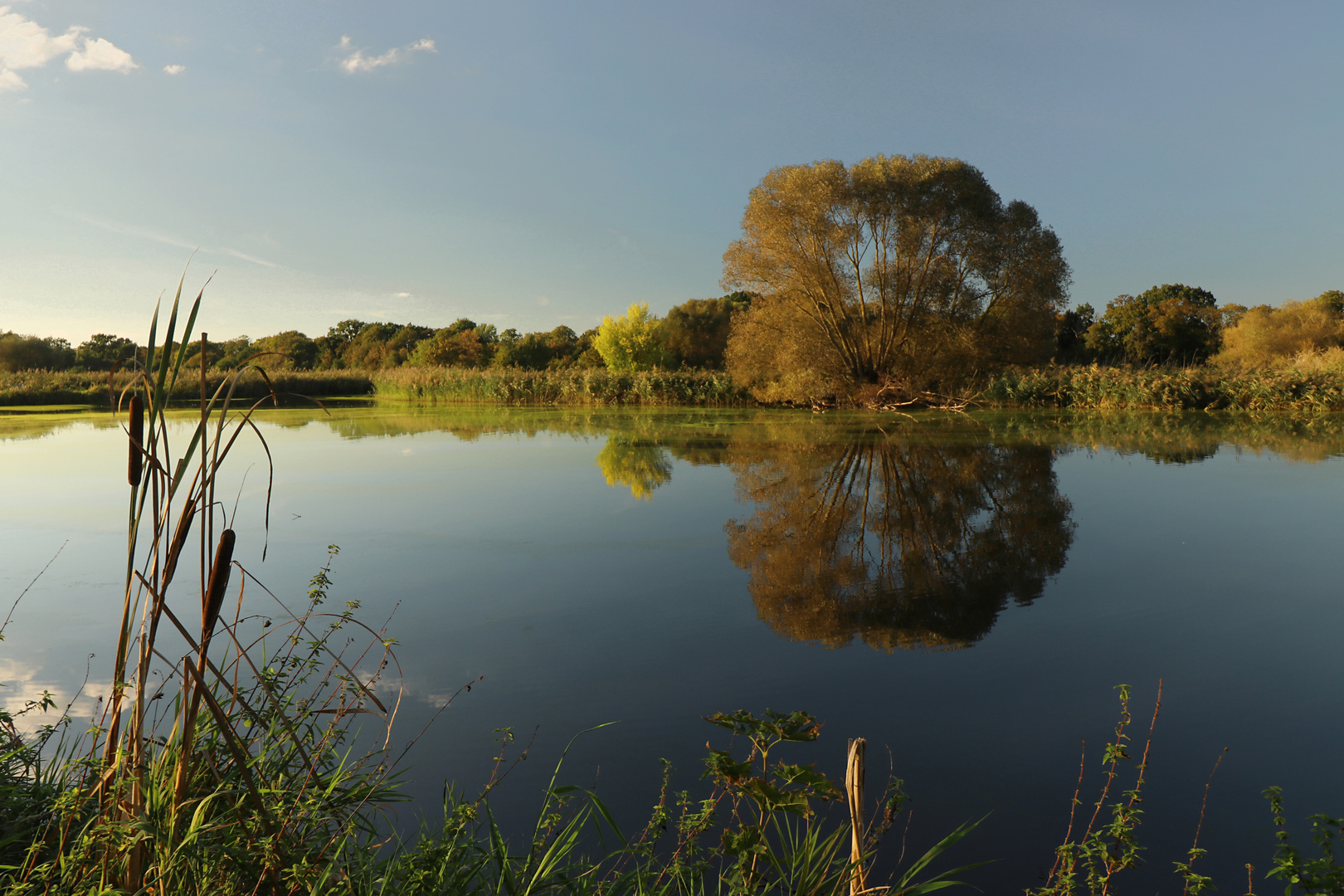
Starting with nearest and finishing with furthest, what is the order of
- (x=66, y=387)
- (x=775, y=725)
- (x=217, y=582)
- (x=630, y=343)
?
1. (x=217, y=582)
2. (x=775, y=725)
3. (x=66, y=387)
4. (x=630, y=343)

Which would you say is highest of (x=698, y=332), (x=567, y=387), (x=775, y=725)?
(x=698, y=332)

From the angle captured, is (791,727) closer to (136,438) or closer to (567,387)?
(136,438)

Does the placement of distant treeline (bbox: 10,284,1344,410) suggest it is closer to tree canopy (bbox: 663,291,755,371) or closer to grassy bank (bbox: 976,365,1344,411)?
grassy bank (bbox: 976,365,1344,411)

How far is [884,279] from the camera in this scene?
18875 mm

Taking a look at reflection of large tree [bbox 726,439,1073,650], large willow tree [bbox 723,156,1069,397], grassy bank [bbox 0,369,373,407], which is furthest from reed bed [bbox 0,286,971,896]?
grassy bank [bbox 0,369,373,407]

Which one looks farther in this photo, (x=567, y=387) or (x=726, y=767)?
(x=567, y=387)

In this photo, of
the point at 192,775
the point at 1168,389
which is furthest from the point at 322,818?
the point at 1168,389

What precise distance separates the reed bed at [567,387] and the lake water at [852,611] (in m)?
12.5

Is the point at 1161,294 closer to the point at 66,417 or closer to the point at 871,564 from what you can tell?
the point at 871,564

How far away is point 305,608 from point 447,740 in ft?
5.40

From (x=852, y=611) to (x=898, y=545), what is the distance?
1.42m

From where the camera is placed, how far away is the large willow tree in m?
18.2

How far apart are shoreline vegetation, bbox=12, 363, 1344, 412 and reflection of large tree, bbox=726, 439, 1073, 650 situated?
872 centimetres

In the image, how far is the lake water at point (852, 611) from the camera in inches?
90.0
